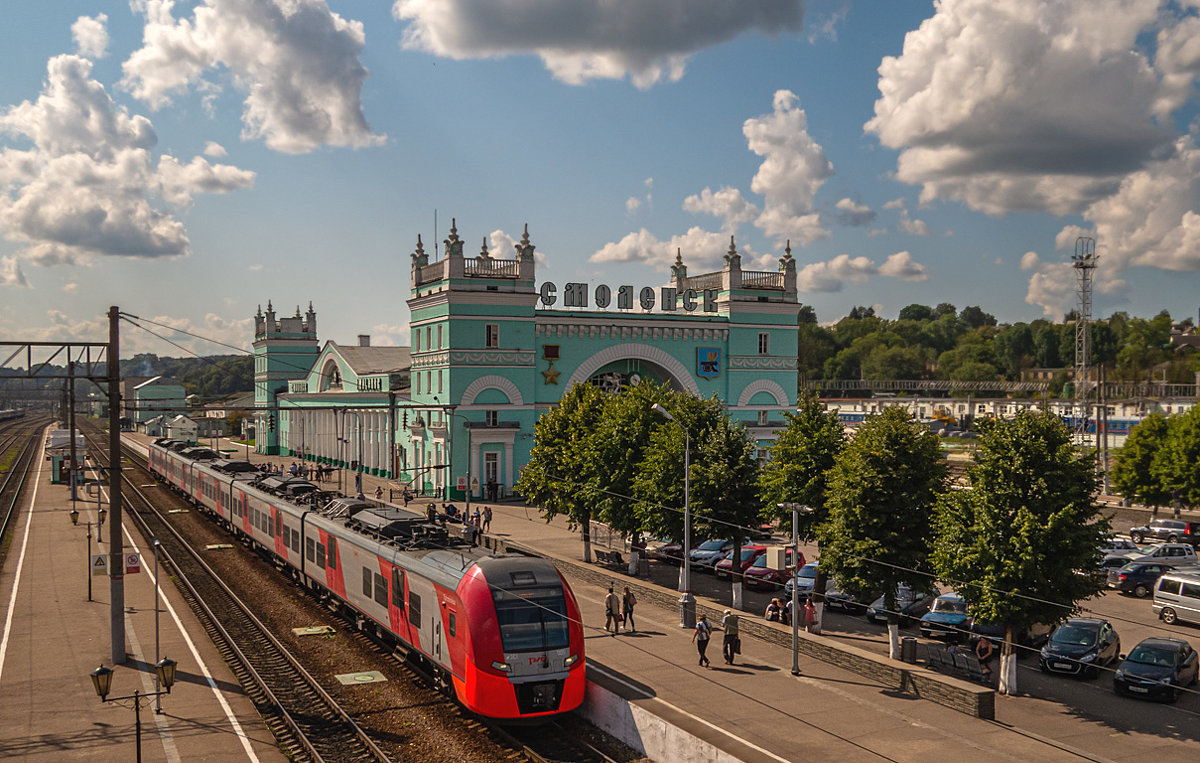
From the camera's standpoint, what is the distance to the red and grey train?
20.7 metres

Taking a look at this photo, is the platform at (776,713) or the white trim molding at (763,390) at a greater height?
the white trim molding at (763,390)

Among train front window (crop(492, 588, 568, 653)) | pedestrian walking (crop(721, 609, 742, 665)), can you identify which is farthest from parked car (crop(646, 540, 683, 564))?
train front window (crop(492, 588, 568, 653))

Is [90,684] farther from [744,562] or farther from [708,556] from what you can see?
[708,556]

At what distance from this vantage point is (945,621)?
111 ft

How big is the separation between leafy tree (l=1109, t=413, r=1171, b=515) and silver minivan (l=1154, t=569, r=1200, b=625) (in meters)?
26.5

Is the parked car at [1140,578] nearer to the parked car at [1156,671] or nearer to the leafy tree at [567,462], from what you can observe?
the parked car at [1156,671]

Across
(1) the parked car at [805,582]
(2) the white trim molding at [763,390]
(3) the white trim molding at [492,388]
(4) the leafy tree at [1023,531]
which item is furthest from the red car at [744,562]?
(2) the white trim molding at [763,390]

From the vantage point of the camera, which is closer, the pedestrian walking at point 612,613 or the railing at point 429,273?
the pedestrian walking at point 612,613

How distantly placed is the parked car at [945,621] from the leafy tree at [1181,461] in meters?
32.1

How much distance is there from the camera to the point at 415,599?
24.3 meters

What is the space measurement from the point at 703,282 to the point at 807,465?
4493 cm

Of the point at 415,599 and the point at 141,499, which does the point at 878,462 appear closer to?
the point at 415,599

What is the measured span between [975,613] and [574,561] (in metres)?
20.7

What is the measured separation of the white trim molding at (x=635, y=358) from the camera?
232 ft
